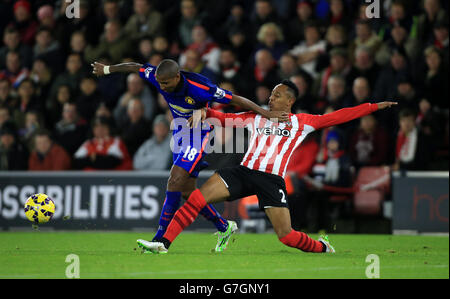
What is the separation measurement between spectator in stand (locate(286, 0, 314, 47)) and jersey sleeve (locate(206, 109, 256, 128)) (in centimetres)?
606

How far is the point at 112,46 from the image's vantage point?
1573 centimetres

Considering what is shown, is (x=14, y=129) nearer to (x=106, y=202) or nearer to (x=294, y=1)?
(x=106, y=202)

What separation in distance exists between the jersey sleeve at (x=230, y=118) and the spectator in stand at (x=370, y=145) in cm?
435

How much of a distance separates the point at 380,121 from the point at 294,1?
351cm

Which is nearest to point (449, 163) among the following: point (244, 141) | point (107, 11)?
point (244, 141)

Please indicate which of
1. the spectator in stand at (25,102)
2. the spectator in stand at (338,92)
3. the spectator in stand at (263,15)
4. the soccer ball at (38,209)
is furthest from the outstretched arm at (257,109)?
the spectator in stand at (25,102)

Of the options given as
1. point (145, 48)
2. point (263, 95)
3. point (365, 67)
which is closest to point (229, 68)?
point (263, 95)

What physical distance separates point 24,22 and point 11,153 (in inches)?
177

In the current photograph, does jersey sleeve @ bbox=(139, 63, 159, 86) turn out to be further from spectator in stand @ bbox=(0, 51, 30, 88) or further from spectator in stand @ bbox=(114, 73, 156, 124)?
spectator in stand @ bbox=(0, 51, 30, 88)

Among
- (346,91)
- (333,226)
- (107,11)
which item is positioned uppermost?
(107,11)

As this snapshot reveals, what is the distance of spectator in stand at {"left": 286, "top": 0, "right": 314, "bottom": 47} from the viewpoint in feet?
46.8

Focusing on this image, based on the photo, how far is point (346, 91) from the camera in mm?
12906

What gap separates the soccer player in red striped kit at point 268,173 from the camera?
812 centimetres

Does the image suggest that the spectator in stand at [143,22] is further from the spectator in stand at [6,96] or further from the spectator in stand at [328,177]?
the spectator in stand at [328,177]
